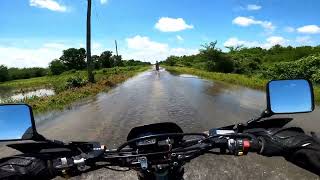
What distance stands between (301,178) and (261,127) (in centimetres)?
386

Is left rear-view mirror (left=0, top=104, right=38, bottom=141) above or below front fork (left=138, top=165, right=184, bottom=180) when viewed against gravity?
above

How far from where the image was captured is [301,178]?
6.08 meters

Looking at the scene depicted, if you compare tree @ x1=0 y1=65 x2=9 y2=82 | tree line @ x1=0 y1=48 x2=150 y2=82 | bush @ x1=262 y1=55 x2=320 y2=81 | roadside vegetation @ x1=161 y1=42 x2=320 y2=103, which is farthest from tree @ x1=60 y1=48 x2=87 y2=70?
bush @ x1=262 y1=55 x2=320 y2=81

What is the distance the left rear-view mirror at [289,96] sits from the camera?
102 inches

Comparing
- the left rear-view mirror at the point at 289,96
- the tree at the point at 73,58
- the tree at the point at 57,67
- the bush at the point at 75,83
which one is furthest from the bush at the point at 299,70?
the tree at the point at 73,58

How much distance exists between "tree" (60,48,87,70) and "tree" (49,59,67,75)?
179 cm

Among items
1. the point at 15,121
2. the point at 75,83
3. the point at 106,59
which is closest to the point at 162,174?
the point at 15,121

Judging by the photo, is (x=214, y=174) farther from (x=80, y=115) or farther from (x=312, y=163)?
(x=80, y=115)

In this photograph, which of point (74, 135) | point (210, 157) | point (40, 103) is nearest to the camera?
point (210, 157)

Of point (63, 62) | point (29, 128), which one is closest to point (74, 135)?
point (29, 128)

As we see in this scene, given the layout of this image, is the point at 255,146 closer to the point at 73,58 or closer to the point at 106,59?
the point at 106,59

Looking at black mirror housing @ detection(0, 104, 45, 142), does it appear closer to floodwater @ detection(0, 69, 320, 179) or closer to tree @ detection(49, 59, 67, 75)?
floodwater @ detection(0, 69, 320, 179)

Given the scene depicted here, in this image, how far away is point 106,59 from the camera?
103 metres

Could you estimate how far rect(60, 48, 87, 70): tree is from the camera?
114 m
